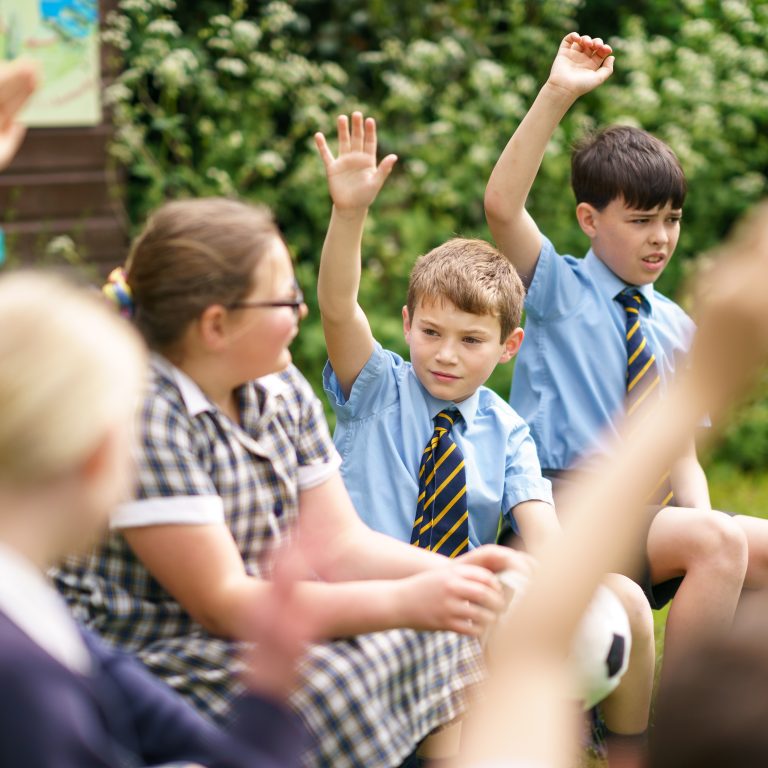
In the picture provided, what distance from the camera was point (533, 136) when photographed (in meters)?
2.78

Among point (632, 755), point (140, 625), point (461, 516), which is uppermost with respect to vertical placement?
point (140, 625)

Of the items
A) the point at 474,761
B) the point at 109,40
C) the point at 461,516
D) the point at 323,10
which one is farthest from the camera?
the point at 323,10

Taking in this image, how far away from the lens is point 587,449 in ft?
9.86

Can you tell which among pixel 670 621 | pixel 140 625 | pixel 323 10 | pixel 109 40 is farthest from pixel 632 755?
pixel 323 10

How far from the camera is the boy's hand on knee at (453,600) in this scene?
5.88 feet

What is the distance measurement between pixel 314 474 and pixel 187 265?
0.47 meters

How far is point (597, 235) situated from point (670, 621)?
1065 millimetres

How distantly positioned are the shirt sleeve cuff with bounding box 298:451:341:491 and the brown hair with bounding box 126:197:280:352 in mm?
349

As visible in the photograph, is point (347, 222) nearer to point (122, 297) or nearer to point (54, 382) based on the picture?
point (122, 297)

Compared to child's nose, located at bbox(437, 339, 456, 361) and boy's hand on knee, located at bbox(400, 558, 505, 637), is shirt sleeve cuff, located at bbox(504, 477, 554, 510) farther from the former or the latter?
boy's hand on knee, located at bbox(400, 558, 505, 637)

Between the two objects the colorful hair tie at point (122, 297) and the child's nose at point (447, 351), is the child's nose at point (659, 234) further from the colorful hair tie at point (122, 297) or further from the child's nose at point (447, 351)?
the colorful hair tie at point (122, 297)

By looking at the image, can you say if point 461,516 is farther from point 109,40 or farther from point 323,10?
point 323,10

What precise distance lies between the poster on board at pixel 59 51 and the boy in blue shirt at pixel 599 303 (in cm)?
257

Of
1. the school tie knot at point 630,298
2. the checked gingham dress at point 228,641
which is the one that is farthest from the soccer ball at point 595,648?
the school tie knot at point 630,298
